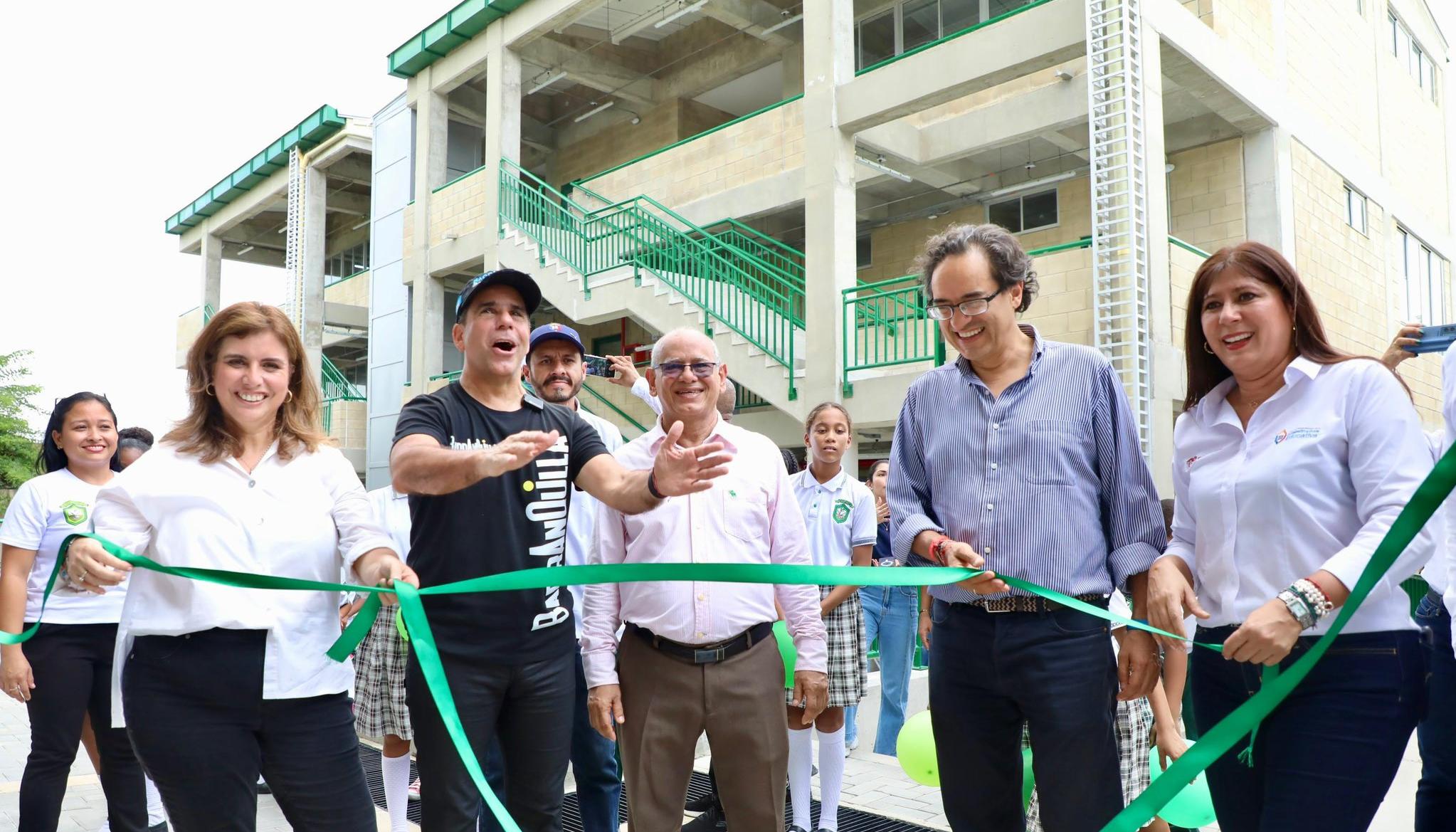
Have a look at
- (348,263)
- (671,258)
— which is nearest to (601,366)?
(671,258)

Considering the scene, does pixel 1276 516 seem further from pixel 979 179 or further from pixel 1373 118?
pixel 1373 118

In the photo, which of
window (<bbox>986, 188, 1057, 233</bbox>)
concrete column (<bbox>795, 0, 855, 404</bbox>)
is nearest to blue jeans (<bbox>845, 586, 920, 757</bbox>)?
concrete column (<bbox>795, 0, 855, 404</bbox>)

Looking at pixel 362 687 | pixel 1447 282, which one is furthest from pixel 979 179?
pixel 362 687

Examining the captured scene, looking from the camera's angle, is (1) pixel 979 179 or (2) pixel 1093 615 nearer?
(2) pixel 1093 615

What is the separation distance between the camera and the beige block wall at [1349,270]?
13.4 metres

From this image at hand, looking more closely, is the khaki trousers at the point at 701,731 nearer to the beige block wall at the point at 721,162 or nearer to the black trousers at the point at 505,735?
the black trousers at the point at 505,735

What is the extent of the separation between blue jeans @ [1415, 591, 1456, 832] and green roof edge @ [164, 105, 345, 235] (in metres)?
21.8

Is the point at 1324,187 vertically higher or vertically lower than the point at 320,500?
higher

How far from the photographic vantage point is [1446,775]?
2596mm

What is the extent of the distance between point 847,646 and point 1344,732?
335cm

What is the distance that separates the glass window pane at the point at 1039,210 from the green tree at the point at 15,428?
64.9 feet

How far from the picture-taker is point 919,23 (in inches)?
612

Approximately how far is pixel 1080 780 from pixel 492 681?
5.08 ft

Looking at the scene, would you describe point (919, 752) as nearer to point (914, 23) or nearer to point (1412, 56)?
point (914, 23)
